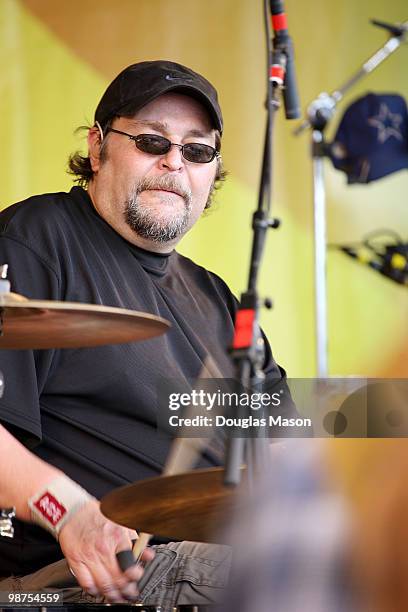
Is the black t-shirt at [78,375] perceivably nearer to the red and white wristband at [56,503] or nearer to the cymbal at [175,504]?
the red and white wristband at [56,503]

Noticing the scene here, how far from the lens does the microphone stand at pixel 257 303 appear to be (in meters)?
1.06

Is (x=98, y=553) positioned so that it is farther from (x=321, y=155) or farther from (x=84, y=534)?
(x=321, y=155)

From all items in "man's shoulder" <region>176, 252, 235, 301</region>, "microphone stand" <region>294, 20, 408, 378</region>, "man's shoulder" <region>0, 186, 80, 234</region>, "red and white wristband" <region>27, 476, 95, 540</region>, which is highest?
"microphone stand" <region>294, 20, 408, 378</region>

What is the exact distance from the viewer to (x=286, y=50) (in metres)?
1.60

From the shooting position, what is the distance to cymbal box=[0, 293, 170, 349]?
117 cm

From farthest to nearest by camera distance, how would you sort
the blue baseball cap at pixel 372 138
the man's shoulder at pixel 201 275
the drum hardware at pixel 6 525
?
the blue baseball cap at pixel 372 138, the man's shoulder at pixel 201 275, the drum hardware at pixel 6 525

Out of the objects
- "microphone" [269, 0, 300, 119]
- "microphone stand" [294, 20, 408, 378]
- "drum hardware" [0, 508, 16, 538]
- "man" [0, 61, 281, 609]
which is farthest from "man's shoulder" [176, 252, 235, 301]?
"microphone stand" [294, 20, 408, 378]

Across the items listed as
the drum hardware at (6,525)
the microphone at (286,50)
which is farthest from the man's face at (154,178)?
the drum hardware at (6,525)

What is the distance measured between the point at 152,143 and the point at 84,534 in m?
1.04

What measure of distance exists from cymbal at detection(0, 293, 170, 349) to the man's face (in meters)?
0.82

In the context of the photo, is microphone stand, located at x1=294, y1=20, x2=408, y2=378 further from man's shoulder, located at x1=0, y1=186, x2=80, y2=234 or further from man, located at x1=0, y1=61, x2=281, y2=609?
man's shoulder, located at x1=0, y1=186, x2=80, y2=234

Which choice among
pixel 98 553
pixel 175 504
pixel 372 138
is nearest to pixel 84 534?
pixel 98 553

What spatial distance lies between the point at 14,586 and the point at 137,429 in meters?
0.40

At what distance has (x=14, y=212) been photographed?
6.40ft
